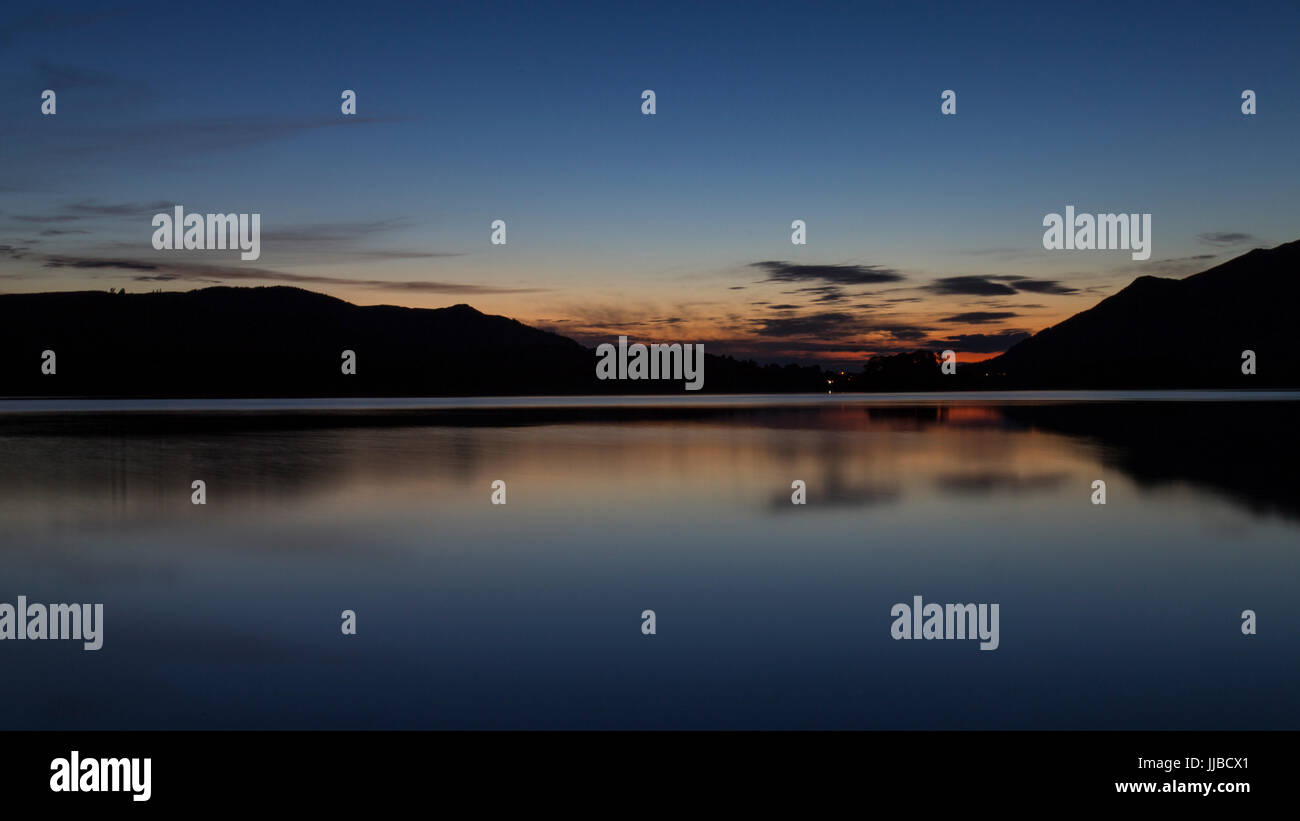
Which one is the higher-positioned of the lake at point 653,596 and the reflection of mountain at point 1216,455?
the reflection of mountain at point 1216,455

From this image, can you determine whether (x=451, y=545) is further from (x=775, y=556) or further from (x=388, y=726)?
(x=388, y=726)

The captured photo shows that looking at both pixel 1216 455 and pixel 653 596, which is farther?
pixel 1216 455

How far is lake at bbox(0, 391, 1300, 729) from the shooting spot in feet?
19.6

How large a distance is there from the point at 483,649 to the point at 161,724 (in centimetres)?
236

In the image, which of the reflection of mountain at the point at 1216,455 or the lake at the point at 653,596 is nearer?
the lake at the point at 653,596

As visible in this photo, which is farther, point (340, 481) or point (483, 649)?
point (340, 481)

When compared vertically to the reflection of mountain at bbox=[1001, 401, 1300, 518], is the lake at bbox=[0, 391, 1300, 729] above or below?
below

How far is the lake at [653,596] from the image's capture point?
598 centimetres

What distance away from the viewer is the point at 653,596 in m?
8.95

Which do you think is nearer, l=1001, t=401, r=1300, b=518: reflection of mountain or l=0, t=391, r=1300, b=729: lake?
l=0, t=391, r=1300, b=729: lake

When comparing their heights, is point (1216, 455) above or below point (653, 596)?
above
